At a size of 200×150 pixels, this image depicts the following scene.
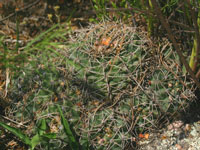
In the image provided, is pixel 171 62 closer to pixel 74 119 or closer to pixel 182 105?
pixel 182 105

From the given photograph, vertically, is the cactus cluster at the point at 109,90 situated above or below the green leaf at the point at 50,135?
above

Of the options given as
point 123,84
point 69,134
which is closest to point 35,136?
point 69,134

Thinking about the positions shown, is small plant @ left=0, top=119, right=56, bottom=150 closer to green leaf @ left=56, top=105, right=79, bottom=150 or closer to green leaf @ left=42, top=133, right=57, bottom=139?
green leaf @ left=42, top=133, right=57, bottom=139

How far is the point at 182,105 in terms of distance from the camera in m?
2.22

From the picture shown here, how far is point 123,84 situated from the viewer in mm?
2111

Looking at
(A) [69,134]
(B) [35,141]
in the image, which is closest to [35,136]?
(B) [35,141]

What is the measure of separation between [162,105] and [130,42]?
569mm

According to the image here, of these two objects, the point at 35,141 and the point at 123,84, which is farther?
A: the point at 123,84

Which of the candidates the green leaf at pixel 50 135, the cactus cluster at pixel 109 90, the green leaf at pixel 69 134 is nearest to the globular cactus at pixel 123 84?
the cactus cluster at pixel 109 90

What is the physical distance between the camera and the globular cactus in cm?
210

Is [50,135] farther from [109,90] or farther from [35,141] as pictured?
[109,90]

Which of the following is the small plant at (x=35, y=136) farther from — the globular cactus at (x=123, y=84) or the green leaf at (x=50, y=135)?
the globular cactus at (x=123, y=84)

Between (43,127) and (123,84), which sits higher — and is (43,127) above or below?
below

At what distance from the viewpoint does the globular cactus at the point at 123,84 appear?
6.88 feet
